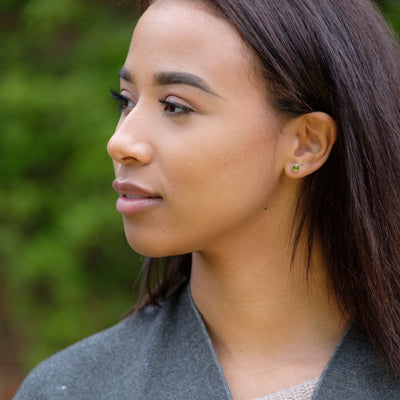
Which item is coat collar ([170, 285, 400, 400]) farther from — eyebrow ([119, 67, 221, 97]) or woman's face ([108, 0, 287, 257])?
eyebrow ([119, 67, 221, 97])

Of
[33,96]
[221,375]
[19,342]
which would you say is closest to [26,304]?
[19,342]

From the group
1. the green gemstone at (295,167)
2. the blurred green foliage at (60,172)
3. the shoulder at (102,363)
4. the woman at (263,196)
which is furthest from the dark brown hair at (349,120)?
the blurred green foliage at (60,172)

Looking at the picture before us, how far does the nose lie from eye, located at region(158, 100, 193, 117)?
80 mm

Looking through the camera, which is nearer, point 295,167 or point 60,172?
point 295,167

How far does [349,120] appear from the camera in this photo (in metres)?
1.89

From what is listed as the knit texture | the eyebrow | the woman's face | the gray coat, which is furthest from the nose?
the knit texture

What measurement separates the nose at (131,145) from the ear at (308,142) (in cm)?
38

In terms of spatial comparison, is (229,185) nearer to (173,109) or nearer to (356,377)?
(173,109)

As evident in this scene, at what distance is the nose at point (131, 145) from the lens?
182 cm

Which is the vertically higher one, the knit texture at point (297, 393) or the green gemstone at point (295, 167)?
the green gemstone at point (295, 167)

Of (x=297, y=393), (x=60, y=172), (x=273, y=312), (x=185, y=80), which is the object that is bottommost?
(x=297, y=393)

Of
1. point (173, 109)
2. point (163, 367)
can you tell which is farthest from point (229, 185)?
point (163, 367)

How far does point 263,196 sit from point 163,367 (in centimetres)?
54

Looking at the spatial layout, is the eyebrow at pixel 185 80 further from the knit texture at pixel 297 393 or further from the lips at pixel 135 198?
the knit texture at pixel 297 393
